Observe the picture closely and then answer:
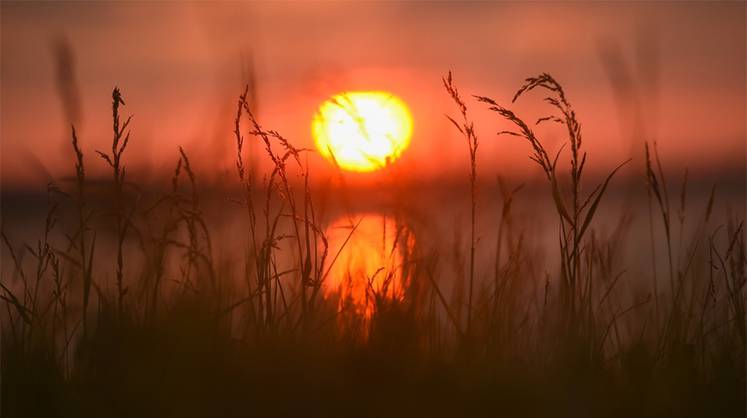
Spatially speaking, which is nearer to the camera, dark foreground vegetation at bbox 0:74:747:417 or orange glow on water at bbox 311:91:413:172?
dark foreground vegetation at bbox 0:74:747:417

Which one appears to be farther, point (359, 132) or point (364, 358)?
point (359, 132)

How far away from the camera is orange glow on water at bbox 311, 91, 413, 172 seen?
3.10m

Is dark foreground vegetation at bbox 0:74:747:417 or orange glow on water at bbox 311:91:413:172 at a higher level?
orange glow on water at bbox 311:91:413:172

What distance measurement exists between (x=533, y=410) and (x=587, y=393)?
0.63 ft

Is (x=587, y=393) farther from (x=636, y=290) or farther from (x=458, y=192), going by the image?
(x=458, y=192)

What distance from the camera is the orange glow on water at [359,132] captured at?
10.2ft

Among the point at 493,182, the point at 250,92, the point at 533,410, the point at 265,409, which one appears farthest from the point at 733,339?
the point at 250,92

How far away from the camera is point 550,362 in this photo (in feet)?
7.96

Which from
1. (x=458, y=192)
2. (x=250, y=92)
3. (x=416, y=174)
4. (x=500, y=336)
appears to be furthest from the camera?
(x=458, y=192)

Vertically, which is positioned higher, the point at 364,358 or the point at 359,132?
the point at 359,132

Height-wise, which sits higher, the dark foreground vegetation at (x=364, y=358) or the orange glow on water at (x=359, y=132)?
the orange glow on water at (x=359, y=132)

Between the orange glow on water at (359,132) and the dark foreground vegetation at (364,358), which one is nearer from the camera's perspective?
the dark foreground vegetation at (364,358)

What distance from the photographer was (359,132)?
3.14 m

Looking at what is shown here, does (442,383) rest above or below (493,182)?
below
